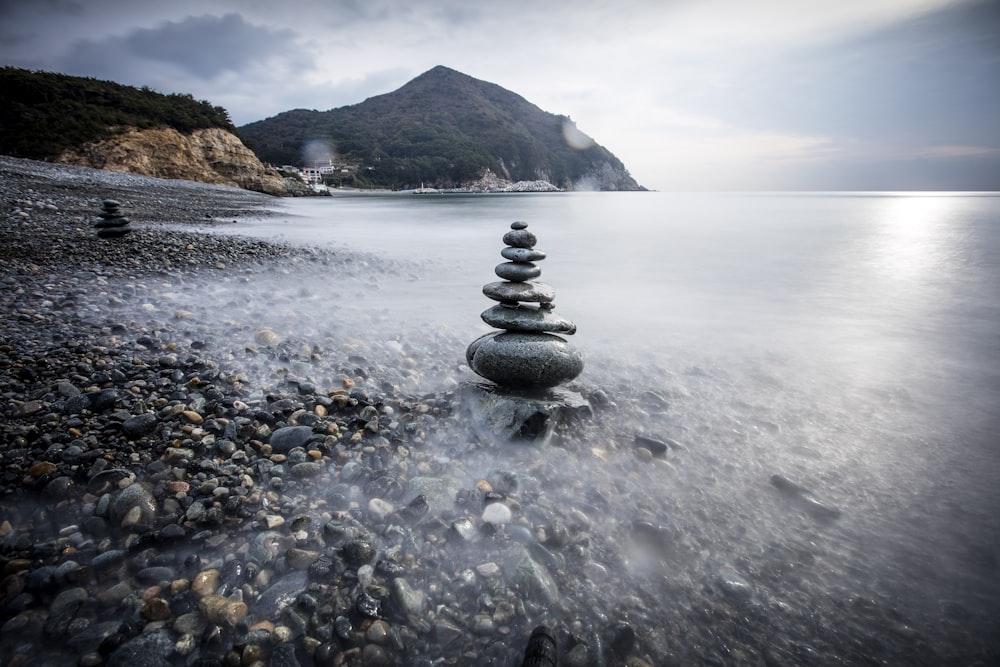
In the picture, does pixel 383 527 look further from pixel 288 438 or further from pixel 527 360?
pixel 527 360

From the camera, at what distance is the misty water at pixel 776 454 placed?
327 centimetres

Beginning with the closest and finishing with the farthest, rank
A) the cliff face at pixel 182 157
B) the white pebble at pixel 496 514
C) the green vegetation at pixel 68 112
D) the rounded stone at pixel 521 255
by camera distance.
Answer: the white pebble at pixel 496 514 < the rounded stone at pixel 521 255 < the green vegetation at pixel 68 112 < the cliff face at pixel 182 157

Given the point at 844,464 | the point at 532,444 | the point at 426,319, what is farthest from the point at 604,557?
the point at 426,319

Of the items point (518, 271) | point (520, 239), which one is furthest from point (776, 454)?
point (520, 239)

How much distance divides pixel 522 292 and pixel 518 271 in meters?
0.30

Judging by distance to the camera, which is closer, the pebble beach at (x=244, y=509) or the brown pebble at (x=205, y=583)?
the pebble beach at (x=244, y=509)

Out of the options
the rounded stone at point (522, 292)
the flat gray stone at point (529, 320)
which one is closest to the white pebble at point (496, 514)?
the flat gray stone at point (529, 320)

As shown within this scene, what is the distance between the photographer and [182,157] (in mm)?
48375

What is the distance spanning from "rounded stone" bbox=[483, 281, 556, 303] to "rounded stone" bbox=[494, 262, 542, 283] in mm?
96

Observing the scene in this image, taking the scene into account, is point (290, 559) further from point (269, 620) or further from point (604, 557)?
point (604, 557)

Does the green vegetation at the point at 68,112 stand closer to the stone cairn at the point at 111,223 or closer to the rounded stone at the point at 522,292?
the stone cairn at the point at 111,223

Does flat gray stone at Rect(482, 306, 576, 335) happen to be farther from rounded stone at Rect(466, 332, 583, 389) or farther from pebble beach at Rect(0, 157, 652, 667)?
pebble beach at Rect(0, 157, 652, 667)

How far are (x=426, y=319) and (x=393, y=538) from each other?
6.98 meters

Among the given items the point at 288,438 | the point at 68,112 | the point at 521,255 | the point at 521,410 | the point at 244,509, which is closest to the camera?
the point at 244,509
